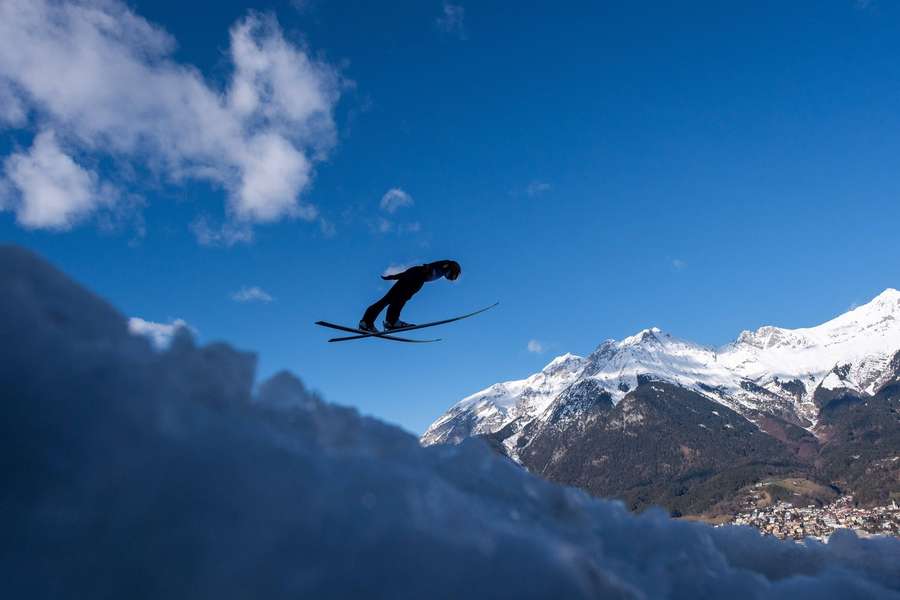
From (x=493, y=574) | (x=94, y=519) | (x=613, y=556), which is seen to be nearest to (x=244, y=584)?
(x=94, y=519)

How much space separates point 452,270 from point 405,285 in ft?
5.04

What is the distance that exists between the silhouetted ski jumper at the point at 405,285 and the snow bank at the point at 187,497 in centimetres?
1098

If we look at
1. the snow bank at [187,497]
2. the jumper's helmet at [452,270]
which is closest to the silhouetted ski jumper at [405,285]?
the jumper's helmet at [452,270]

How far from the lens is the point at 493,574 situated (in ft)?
10.4

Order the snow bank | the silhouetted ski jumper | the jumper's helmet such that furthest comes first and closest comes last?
the silhouetted ski jumper < the jumper's helmet < the snow bank

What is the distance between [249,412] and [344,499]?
2.91ft

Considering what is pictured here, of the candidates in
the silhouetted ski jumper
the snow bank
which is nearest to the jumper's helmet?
the silhouetted ski jumper

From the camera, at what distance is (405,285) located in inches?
602

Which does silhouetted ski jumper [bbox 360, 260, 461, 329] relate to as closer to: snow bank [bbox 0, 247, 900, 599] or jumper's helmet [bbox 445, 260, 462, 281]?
jumper's helmet [bbox 445, 260, 462, 281]

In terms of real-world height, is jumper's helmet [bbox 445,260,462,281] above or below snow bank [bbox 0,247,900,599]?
above

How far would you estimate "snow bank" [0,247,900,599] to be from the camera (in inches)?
113

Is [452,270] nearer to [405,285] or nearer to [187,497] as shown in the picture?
[405,285]

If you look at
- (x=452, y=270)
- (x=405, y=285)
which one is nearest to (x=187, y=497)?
(x=452, y=270)

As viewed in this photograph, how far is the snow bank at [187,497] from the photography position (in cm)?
286
